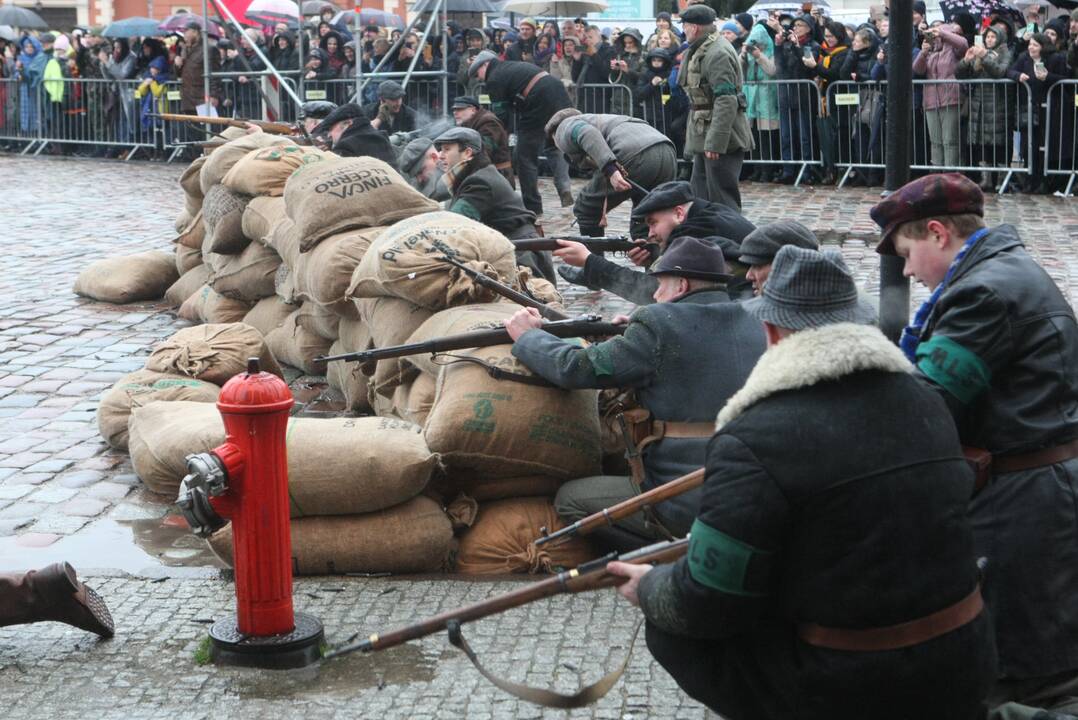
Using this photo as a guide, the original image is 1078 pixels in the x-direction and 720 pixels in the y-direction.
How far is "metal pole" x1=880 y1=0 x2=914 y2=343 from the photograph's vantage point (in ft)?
15.8

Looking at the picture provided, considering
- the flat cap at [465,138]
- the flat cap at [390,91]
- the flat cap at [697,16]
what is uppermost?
the flat cap at [697,16]

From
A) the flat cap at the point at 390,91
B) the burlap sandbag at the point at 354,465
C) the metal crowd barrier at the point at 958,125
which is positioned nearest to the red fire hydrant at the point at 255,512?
the burlap sandbag at the point at 354,465

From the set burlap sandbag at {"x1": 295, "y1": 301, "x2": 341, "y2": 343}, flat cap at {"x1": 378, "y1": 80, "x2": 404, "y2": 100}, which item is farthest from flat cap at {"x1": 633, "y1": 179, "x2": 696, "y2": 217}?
flat cap at {"x1": 378, "y1": 80, "x2": 404, "y2": 100}

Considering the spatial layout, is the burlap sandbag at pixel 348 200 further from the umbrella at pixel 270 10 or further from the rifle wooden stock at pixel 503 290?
the umbrella at pixel 270 10

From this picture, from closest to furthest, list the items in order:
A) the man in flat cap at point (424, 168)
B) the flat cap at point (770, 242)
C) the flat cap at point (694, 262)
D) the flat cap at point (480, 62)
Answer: the flat cap at point (694, 262) → the flat cap at point (770, 242) → the man in flat cap at point (424, 168) → the flat cap at point (480, 62)

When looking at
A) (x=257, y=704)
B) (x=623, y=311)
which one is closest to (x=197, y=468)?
(x=257, y=704)

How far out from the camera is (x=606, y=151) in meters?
9.64

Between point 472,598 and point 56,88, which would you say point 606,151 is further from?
point 56,88

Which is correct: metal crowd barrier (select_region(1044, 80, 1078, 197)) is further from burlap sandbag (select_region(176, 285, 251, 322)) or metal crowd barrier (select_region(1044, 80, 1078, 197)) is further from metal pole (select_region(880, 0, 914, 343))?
metal pole (select_region(880, 0, 914, 343))

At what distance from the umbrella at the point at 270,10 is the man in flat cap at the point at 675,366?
18.1 meters

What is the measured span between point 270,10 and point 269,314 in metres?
14.2

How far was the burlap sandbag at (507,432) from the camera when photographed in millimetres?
5277

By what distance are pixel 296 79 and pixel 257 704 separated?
1538cm

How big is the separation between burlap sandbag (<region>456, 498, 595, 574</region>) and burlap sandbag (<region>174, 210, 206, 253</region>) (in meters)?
5.47
